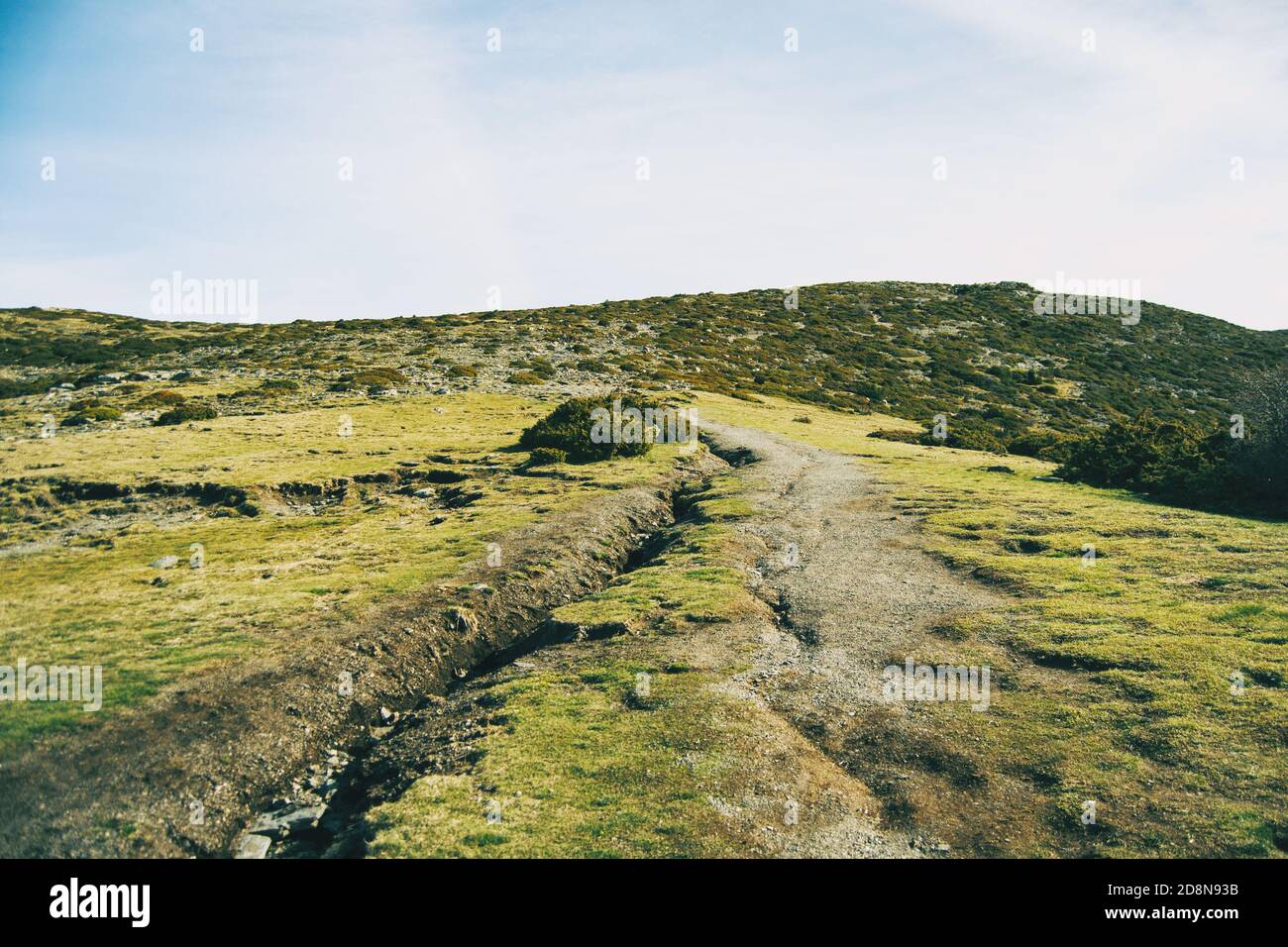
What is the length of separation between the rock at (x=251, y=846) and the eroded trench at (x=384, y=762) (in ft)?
0.05

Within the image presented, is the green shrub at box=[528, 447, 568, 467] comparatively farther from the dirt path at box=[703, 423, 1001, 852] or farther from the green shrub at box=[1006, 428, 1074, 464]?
the green shrub at box=[1006, 428, 1074, 464]

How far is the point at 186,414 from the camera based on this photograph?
4247 cm

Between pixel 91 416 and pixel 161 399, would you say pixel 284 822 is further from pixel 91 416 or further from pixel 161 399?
pixel 161 399

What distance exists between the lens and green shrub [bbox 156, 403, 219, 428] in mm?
41375

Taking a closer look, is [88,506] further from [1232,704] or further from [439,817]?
[1232,704]

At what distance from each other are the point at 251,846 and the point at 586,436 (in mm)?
26979

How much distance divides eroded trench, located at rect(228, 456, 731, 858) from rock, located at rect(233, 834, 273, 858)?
1cm

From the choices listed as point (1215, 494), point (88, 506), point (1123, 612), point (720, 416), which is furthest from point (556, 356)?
point (1123, 612)

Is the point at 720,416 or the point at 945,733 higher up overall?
the point at 720,416

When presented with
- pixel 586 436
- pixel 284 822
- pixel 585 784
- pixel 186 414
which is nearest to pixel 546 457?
pixel 586 436

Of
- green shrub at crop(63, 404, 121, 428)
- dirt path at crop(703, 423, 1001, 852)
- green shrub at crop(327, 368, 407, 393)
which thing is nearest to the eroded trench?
dirt path at crop(703, 423, 1001, 852)

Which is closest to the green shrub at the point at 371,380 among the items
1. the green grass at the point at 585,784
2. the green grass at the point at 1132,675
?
the green grass at the point at 1132,675

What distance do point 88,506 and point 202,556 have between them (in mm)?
8917

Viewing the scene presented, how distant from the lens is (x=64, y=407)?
148ft
